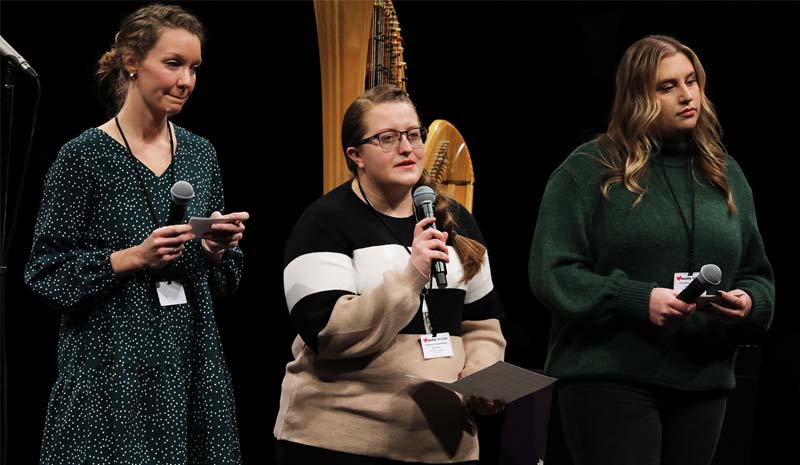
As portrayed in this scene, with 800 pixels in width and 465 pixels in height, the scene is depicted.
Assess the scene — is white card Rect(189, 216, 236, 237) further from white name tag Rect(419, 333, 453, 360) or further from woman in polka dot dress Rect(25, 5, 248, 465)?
white name tag Rect(419, 333, 453, 360)

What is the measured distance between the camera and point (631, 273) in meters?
2.77

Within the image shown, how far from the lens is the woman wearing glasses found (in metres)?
2.45

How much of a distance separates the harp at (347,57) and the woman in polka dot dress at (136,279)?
1.94ft

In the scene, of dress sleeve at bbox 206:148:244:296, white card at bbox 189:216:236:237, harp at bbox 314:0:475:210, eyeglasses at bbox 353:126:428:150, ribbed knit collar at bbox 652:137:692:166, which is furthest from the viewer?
harp at bbox 314:0:475:210

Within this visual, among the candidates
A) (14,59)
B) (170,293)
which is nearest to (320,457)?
(170,293)

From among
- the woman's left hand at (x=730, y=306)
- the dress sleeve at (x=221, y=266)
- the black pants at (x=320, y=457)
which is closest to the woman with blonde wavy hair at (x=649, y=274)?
the woman's left hand at (x=730, y=306)

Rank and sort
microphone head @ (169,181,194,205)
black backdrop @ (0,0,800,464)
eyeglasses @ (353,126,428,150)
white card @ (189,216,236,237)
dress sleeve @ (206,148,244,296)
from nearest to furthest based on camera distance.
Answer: microphone head @ (169,181,194,205) < white card @ (189,216,236,237) < dress sleeve @ (206,148,244,296) < eyeglasses @ (353,126,428,150) < black backdrop @ (0,0,800,464)

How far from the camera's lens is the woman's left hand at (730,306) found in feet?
8.75

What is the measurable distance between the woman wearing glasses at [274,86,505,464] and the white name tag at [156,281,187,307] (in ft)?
0.88

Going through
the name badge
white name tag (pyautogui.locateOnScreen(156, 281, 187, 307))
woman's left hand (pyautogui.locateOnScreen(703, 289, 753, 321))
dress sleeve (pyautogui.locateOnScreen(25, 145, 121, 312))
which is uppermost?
dress sleeve (pyautogui.locateOnScreen(25, 145, 121, 312))

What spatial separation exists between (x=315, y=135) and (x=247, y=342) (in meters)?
0.89

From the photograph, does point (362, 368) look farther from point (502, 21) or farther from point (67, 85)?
point (502, 21)

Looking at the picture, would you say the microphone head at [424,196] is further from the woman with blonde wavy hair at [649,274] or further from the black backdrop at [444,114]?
the black backdrop at [444,114]

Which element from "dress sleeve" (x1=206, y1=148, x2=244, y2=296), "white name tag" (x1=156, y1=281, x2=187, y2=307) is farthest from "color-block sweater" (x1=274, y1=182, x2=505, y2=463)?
"white name tag" (x1=156, y1=281, x2=187, y2=307)
